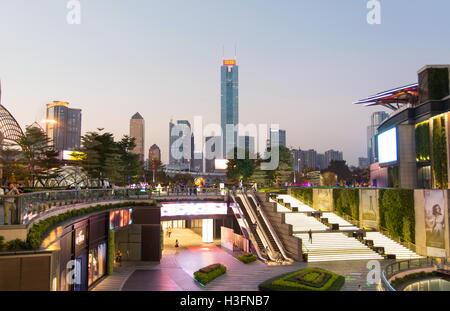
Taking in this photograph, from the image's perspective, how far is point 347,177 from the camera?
470 feet

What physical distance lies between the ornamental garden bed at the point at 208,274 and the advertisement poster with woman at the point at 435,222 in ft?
61.3

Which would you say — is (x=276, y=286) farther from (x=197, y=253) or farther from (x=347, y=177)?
(x=347, y=177)

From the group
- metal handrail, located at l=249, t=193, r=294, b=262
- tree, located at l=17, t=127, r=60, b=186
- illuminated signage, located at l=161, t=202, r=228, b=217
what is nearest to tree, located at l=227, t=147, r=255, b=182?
illuminated signage, located at l=161, t=202, r=228, b=217

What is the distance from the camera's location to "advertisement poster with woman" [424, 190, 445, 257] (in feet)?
102

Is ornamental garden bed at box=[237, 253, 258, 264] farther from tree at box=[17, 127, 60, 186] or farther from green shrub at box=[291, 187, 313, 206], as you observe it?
tree at box=[17, 127, 60, 186]

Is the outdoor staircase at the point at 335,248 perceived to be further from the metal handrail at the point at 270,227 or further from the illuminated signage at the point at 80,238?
the illuminated signage at the point at 80,238

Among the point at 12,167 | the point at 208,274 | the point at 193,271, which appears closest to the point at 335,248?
the point at 193,271

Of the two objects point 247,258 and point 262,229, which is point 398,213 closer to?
point 262,229

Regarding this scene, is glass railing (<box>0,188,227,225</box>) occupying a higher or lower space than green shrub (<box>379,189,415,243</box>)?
higher

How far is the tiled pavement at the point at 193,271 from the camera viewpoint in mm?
24391

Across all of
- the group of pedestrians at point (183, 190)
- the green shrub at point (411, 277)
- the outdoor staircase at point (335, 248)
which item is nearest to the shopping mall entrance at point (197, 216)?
the group of pedestrians at point (183, 190)

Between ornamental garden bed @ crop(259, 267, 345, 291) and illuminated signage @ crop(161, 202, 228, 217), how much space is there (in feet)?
61.5
